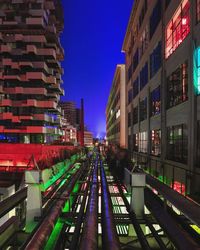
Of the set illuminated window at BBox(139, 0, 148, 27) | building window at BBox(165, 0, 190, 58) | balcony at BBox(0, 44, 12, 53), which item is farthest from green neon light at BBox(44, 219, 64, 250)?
balcony at BBox(0, 44, 12, 53)

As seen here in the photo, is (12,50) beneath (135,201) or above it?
above

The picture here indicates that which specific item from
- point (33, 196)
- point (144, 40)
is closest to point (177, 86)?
point (33, 196)

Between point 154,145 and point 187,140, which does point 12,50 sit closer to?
point 154,145

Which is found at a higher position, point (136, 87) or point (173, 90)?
point (136, 87)

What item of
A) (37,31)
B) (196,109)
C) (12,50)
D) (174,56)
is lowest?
(196,109)

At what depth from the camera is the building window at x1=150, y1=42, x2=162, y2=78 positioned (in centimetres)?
2873

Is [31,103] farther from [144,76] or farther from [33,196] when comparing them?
[33,196]

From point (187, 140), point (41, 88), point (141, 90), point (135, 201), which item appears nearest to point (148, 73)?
point (141, 90)

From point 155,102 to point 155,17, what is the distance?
26.9 ft

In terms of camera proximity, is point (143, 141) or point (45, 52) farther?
point (45, 52)

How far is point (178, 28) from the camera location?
22484mm

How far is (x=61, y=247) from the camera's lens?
8234mm

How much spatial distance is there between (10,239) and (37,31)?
76670mm

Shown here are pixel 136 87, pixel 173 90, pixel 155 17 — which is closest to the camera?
pixel 173 90
